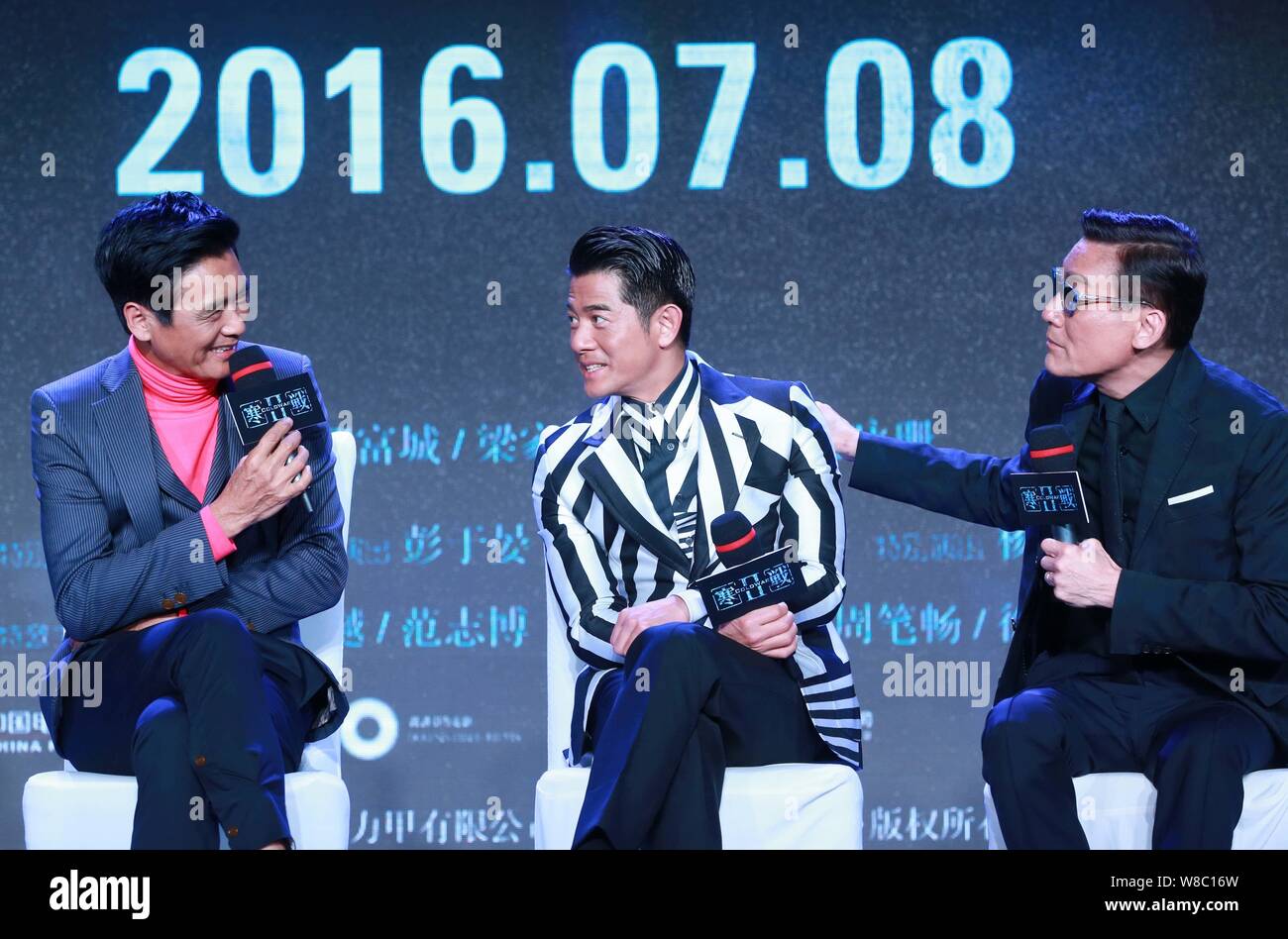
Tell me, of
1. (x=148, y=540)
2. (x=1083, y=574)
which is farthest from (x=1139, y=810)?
(x=148, y=540)

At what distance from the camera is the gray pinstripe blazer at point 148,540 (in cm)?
231

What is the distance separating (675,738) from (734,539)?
309 mm

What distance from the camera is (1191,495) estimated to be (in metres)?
2.37

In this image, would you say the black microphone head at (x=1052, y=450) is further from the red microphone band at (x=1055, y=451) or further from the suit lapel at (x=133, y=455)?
the suit lapel at (x=133, y=455)

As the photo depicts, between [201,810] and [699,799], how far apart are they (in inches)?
28.1

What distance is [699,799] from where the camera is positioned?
214cm

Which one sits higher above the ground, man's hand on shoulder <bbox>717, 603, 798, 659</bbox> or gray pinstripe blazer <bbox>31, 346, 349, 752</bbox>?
gray pinstripe blazer <bbox>31, 346, 349, 752</bbox>

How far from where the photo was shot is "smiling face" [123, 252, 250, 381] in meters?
2.47

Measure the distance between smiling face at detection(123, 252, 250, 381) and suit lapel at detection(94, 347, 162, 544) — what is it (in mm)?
107

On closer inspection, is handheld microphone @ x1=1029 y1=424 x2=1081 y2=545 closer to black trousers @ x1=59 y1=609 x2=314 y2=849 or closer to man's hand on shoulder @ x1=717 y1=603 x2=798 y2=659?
man's hand on shoulder @ x1=717 y1=603 x2=798 y2=659

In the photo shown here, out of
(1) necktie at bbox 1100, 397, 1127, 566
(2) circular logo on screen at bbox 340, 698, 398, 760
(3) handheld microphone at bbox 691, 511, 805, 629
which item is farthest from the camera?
(2) circular logo on screen at bbox 340, 698, 398, 760

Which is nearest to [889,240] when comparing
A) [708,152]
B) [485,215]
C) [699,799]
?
[708,152]

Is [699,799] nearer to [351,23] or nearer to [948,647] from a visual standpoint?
[948,647]

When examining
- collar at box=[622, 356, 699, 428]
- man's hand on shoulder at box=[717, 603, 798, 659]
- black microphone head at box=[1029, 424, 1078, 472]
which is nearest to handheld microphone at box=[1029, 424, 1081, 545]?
black microphone head at box=[1029, 424, 1078, 472]
